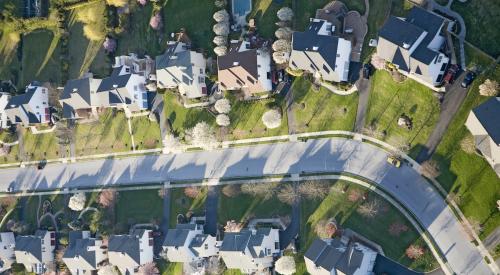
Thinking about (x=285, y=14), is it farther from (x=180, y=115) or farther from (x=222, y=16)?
(x=180, y=115)

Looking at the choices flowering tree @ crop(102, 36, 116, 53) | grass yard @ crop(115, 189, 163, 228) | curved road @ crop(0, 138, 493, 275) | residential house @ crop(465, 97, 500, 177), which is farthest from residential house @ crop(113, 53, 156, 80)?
residential house @ crop(465, 97, 500, 177)

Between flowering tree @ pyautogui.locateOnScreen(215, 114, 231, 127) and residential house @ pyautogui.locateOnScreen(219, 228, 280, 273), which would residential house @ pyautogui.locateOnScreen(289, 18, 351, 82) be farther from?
residential house @ pyautogui.locateOnScreen(219, 228, 280, 273)

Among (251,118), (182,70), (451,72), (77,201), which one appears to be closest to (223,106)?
(251,118)

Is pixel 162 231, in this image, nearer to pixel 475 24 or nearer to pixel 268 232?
pixel 268 232

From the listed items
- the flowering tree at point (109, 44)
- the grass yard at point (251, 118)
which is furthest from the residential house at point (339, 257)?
the flowering tree at point (109, 44)

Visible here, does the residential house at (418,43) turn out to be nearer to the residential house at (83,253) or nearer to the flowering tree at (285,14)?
the flowering tree at (285,14)

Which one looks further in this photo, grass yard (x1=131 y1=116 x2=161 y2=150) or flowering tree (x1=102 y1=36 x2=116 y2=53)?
flowering tree (x1=102 y1=36 x2=116 y2=53)

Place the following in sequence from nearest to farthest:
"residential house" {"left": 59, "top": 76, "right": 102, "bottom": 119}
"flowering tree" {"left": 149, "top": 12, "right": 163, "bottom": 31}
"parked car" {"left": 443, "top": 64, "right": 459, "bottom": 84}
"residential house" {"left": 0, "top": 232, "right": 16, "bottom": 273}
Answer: "parked car" {"left": 443, "top": 64, "right": 459, "bottom": 84}
"flowering tree" {"left": 149, "top": 12, "right": 163, "bottom": 31}
"residential house" {"left": 59, "top": 76, "right": 102, "bottom": 119}
"residential house" {"left": 0, "top": 232, "right": 16, "bottom": 273}
